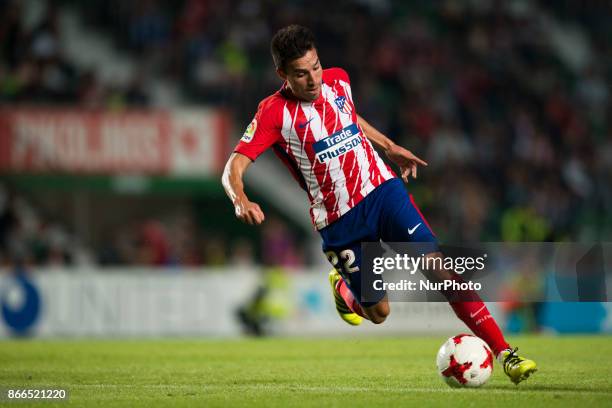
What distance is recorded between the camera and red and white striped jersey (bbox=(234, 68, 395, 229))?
25.0ft

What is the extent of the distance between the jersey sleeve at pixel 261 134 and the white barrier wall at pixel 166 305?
345 inches

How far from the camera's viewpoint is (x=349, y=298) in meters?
8.81

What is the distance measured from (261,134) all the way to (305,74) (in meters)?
0.50

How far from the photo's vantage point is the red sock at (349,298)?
8.63 metres

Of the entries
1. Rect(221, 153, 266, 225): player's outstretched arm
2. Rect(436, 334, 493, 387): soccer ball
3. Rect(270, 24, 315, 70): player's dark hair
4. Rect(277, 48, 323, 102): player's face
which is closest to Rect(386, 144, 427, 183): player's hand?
Rect(277, 48, 323, 102): player's face

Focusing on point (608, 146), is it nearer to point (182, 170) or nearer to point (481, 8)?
point (481, 8)

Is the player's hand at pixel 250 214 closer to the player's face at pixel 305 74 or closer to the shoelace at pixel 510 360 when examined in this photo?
the player's face at pixel 305 74

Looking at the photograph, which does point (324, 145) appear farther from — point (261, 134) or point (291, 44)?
point (291, 44)

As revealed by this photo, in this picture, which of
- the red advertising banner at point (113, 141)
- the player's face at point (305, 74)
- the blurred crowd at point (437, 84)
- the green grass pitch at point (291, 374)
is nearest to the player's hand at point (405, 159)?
the player's face at point (305, 74)

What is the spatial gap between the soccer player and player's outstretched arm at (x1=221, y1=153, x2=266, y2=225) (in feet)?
0.03

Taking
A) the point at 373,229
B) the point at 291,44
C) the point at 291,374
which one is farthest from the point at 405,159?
the point at 291,374

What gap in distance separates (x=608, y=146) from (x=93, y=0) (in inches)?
391

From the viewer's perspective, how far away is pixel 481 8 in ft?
74.9

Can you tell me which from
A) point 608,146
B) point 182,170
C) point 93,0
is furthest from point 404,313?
point 93,0
